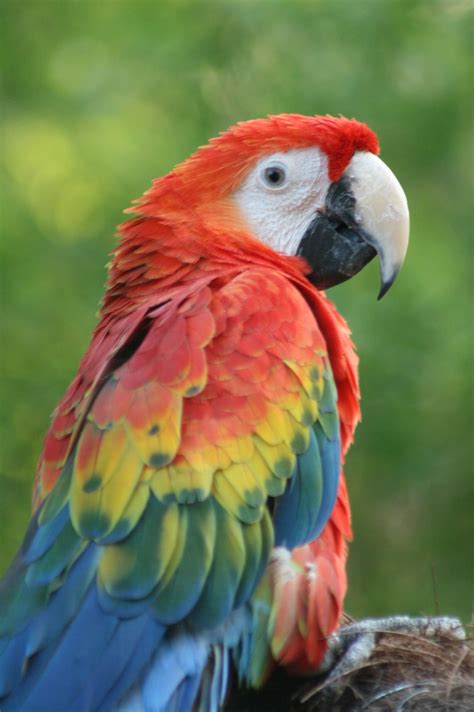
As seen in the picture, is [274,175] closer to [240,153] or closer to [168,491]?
[240,153]

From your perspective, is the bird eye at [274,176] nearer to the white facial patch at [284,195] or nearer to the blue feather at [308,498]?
the white facial patch at [284,195]

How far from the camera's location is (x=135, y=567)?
2.12m

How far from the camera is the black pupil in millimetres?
2721

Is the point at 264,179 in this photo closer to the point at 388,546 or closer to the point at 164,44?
the point at 164,44

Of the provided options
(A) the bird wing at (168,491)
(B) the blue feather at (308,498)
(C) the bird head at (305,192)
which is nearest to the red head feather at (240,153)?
(C) the bird head at (305,192)

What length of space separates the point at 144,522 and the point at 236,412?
27 cm

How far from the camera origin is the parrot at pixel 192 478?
82.8 inches

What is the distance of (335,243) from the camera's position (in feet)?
8.98

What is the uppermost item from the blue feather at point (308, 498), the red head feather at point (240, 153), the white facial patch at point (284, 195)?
the red head feather at point (240, 153)

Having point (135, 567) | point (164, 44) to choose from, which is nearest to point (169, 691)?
point (135, 567)

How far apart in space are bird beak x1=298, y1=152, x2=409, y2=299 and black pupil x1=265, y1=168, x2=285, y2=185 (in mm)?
120

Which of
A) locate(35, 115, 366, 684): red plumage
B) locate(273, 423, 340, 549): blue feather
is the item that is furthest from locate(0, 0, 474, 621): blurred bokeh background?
locate(273, 423, 340, 549): blue feather

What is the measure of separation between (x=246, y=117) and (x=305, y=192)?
1409mm

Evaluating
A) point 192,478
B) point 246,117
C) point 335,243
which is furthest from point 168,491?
point 246,117
